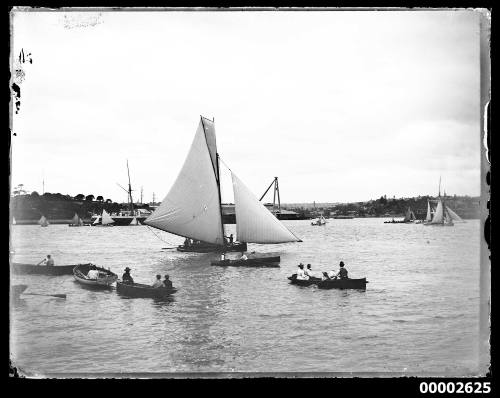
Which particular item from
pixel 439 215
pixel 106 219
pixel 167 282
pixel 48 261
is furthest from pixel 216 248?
pixel 439 215

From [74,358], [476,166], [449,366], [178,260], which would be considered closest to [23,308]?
[74,358]

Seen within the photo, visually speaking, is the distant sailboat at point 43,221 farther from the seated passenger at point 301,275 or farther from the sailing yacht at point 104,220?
the seated passenger at point 301,275

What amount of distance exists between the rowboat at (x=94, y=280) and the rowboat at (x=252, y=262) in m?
1.69

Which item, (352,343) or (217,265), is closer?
(352,343)

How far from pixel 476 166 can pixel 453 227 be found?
882 millimetres

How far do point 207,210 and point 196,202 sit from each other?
0.26m

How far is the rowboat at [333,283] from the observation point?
6582mm

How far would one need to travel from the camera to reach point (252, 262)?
762 centimetres

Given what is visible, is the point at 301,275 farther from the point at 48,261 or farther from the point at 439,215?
the point at 48,261

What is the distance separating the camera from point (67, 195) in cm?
616

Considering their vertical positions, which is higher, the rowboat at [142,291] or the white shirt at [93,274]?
the white shirt at [93,274]

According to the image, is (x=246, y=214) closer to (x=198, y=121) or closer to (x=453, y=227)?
(x=198, y=121)

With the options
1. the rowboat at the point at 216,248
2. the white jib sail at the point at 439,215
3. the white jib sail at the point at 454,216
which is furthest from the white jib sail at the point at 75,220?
the white jib sail at the point at 454,216

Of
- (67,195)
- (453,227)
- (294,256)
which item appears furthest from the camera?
(294,256)
